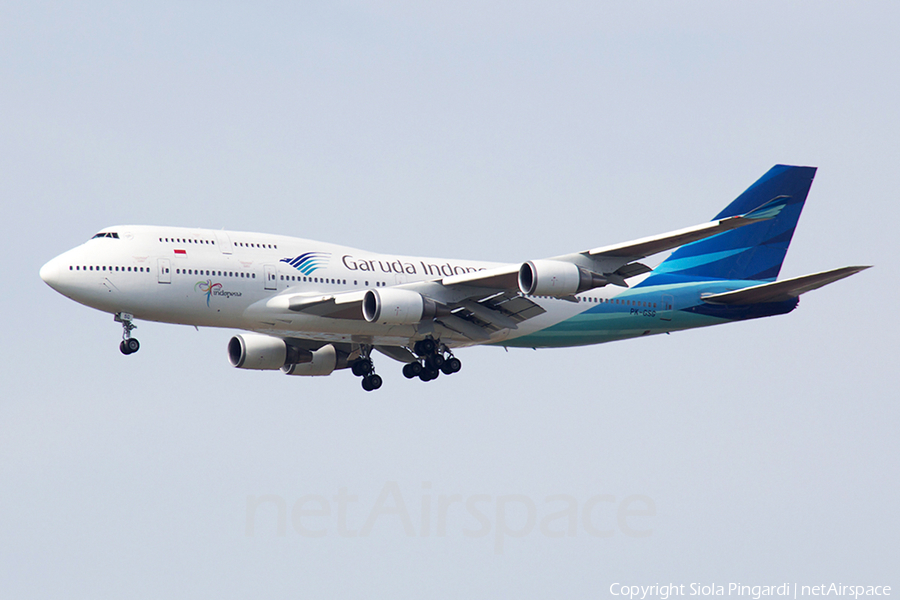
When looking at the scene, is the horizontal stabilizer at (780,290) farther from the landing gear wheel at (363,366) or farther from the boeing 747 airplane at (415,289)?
the landing gear wheel at (363,366)

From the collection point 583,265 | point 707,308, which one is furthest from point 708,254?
point 583,265

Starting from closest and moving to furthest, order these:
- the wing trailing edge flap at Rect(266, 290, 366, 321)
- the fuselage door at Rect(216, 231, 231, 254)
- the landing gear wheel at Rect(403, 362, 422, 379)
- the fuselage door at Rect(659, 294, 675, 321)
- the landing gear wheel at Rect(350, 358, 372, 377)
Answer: the wing trailing edge flap at Rect(266, 290, 366, 321) < the fuselage door at Rect(216, 231, 231, 254) < the landing gear wheel at Rect(403, 362, 422, 379) < the landing gear wheel at Rect(350, 358, 372, 377) < the fuselage door at Rect(659, 294, 675, 321)

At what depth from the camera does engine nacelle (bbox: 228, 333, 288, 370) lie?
136ft

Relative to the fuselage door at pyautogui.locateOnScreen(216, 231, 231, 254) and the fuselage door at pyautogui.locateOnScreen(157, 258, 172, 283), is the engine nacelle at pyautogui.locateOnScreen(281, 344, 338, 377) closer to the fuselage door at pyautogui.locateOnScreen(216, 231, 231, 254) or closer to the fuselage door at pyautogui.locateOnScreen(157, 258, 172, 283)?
the fuselage door at pyautogui.locateOnScreen(216, 231, 231, 254)

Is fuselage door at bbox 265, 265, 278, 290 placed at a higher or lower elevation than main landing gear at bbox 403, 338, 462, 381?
higher

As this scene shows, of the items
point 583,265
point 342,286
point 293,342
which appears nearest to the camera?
point 583,265

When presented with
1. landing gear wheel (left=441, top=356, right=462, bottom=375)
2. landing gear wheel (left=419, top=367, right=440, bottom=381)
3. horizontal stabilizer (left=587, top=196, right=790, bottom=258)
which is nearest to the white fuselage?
landing gear wheel (left=441, top=356, right=462, bottom=375)

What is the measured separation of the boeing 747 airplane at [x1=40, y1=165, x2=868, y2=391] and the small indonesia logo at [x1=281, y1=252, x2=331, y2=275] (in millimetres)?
47

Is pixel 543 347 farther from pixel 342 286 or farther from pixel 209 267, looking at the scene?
pixel 209 267

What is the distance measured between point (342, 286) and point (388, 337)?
2.57 meters

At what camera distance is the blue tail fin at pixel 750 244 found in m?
43.9

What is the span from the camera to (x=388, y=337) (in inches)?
1553

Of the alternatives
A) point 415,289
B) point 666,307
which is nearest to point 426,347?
point 415,289

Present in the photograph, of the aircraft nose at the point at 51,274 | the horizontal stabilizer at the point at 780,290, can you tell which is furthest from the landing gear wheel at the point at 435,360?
the aircraft nose at the point at 51,274
